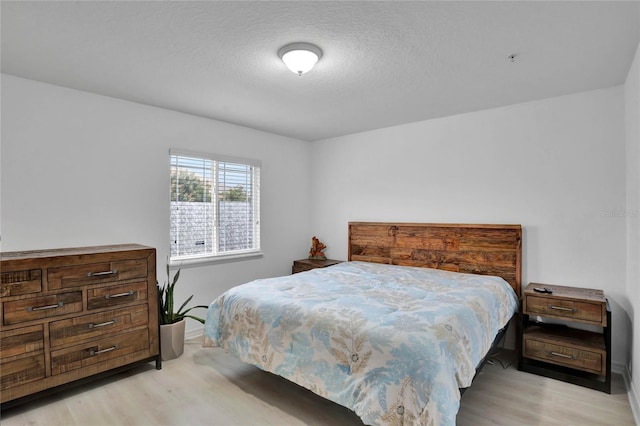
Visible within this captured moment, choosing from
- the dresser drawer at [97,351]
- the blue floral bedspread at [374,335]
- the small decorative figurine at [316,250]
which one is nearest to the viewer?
the blue floral bedspread at [374,335]

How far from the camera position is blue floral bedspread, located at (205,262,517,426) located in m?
1.71

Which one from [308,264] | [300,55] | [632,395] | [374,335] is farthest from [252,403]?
[632,395]

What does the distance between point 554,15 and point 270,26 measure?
5.11 feet

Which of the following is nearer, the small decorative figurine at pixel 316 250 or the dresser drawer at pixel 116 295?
the dresser drawer at pixel 116 295

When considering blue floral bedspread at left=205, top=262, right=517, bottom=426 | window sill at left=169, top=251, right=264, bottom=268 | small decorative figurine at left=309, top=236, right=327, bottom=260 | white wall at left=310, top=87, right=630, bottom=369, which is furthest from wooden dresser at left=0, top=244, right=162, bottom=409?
white wall at left=310, top=87, right=630, bottom=369

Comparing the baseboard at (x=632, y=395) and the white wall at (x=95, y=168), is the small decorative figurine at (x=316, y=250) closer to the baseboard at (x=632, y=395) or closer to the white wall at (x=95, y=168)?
the white wall at (x=95, y=168)

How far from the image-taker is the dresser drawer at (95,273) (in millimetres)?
2412

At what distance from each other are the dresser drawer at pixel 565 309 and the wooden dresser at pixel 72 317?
3.17m

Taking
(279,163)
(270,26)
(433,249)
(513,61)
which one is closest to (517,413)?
(433,249)

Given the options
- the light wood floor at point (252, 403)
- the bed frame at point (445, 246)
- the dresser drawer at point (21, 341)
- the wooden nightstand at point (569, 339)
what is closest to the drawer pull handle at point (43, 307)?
the dresser drawer at point (21, 341)

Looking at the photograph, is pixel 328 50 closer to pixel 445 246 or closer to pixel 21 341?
pixel 445 246

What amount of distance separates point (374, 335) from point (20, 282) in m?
2.35

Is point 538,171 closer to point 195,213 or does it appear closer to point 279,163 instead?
point 279,163

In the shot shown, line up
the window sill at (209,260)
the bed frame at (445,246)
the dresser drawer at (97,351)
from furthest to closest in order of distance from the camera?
the window sill at (209,260) < the bed frame at (445,246) < the dresser drawer at (97,351)
